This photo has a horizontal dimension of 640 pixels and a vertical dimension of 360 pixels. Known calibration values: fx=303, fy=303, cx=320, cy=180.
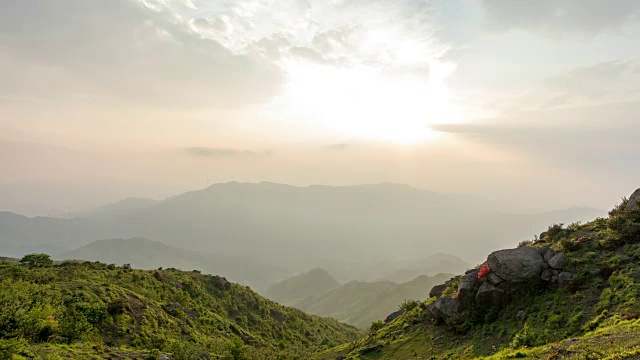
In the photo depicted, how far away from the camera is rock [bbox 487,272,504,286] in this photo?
34791 millimetres

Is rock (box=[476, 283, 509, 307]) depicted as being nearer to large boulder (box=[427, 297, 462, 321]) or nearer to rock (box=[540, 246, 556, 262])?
large boulder (box=[427, 297, 462, 321])

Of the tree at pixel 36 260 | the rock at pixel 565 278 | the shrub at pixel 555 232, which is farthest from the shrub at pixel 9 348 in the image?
the shrub at pixel 555 232

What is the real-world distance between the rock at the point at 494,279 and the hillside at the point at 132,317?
32564mm

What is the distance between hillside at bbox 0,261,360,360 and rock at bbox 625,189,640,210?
51673 millimetres

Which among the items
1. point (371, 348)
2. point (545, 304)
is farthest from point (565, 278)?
point (371, 348)

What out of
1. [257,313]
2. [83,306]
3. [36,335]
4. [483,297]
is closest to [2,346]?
[36,335]

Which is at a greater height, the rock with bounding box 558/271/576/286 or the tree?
the tree

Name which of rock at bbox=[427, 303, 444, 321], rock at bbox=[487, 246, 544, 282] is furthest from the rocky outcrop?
rock at bbox=[427, 303, 444, 321]

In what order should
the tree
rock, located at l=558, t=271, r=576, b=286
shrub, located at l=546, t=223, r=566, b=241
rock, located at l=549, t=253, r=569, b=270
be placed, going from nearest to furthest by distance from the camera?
rock, located at l=558, t=271, r=576, b=286
rock, located at l=549, t=253, r=569, b=270
shrub, located at l=546, t=223, r=566, b=241
the tree

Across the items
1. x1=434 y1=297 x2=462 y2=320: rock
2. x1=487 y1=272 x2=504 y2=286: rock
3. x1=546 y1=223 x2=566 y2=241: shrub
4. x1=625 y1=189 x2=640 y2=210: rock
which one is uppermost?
x1=625 y1=189 x2=640 y2=210: rock

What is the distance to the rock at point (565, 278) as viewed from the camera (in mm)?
31000

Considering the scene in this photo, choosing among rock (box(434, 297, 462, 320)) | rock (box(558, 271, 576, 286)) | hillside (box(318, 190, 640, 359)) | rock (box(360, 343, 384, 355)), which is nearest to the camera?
hillside (box(318, 190, 640, 359))

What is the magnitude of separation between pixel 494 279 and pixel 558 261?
264 inches

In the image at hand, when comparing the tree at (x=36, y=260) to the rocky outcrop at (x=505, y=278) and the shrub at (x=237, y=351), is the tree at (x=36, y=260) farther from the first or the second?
the rocky outcrop at (x=505, y=278)
